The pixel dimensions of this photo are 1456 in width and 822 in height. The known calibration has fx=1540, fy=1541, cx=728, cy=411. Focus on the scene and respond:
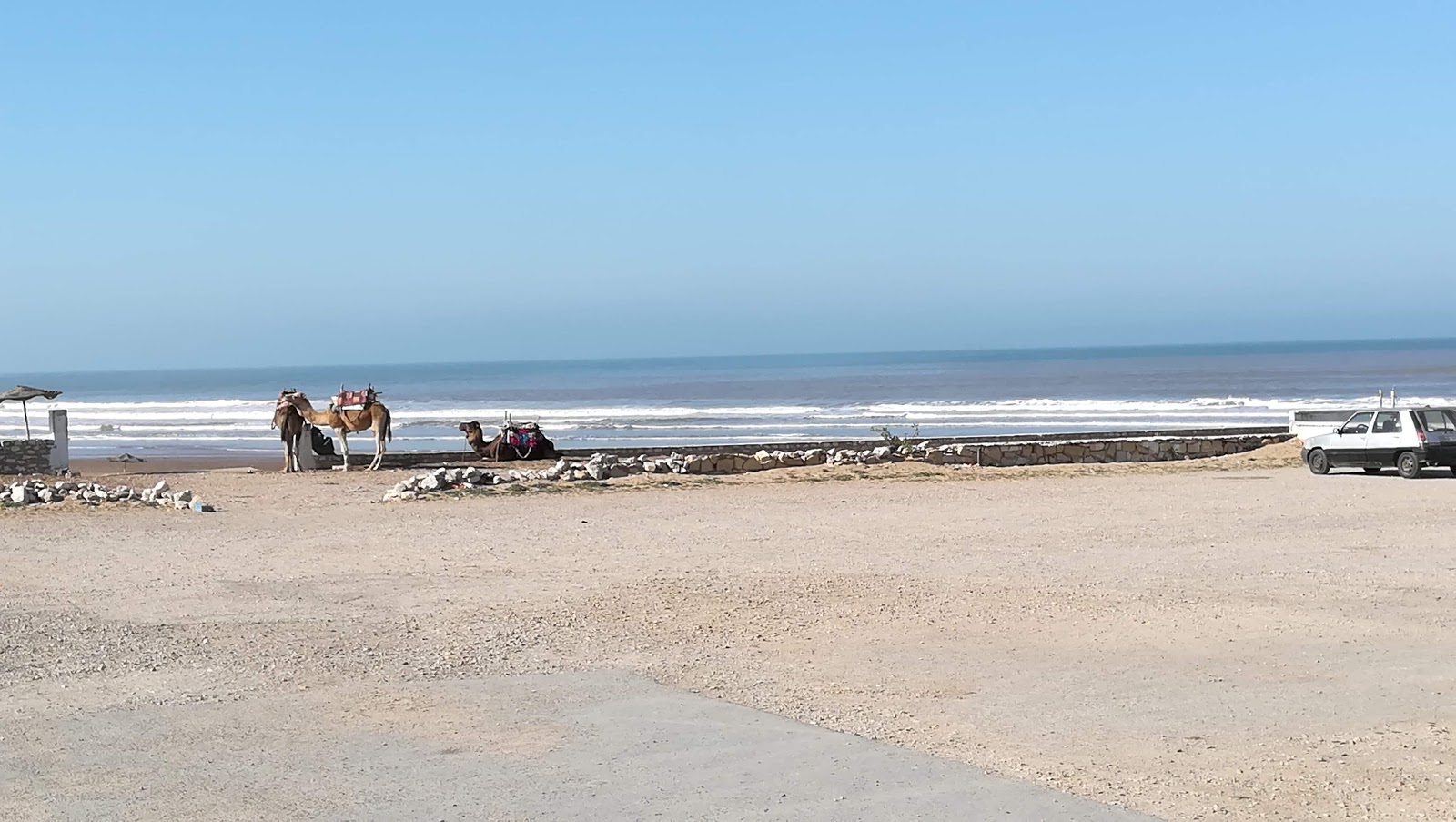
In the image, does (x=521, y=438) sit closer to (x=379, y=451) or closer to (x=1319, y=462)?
(x=379, y=451)

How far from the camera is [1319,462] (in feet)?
73.7

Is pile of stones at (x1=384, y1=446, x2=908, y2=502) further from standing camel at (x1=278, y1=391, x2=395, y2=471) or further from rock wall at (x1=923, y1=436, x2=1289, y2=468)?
standing camel at (x1=278, y1=391, x2=395, y2=471)

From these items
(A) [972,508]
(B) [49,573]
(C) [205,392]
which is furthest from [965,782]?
(C) [205,392]

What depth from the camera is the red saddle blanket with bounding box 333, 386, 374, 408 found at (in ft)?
86.5

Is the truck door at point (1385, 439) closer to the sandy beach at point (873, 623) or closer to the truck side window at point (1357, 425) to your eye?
the truck side window at point (1357, 425)

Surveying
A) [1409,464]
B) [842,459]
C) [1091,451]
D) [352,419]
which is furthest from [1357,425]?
[352,419]

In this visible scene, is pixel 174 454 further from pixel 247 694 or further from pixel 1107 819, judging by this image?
pixel 1107 819

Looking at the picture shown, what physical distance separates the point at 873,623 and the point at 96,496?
12.3 meters

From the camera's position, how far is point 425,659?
8727 mm

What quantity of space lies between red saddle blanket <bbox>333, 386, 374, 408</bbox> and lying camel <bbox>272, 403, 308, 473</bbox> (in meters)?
1.31

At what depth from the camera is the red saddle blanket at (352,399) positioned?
26.4 meters

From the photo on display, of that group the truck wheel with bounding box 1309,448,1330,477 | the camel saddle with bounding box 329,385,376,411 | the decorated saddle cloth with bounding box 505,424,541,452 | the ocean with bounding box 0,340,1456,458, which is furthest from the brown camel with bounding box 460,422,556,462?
the truck wheel with bounding box 1309,448,1330,477

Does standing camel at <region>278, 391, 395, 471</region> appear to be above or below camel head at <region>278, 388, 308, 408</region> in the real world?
below

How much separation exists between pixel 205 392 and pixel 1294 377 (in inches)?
2668
